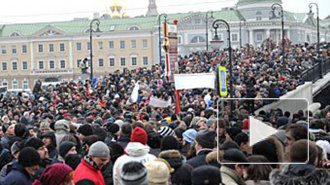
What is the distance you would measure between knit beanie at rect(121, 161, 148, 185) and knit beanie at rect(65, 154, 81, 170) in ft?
7.29

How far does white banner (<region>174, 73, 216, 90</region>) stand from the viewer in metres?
17.0

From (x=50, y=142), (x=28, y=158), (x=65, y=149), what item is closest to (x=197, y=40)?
(x=50, y=142)

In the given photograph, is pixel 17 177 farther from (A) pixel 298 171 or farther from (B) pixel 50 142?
(A) pixel 298 171

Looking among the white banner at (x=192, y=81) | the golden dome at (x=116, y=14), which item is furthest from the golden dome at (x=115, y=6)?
the white banner at (x=192, y=81)

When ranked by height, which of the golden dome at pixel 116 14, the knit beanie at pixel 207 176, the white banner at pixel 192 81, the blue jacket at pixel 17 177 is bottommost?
the blue jacket at pixel 17 177

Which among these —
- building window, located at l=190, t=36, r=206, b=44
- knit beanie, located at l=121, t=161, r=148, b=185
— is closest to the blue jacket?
knit beanie, located at l=121, t=161, r=148, b=185

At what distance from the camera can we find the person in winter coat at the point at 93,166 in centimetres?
722

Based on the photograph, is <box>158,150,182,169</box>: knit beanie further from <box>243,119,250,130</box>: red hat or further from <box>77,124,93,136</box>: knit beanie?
<box>77,124,93,136</box>: knit beanie

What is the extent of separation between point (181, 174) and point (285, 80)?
66.6ft

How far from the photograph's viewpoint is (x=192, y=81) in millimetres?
17312

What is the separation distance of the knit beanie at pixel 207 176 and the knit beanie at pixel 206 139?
2.35 m

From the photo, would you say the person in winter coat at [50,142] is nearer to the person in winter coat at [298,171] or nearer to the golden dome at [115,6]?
the person in winter coat at [298,171]

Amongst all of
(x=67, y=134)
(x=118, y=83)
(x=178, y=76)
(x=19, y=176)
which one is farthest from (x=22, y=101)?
(x=19, y=176)

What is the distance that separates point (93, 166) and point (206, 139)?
1.50 meters
